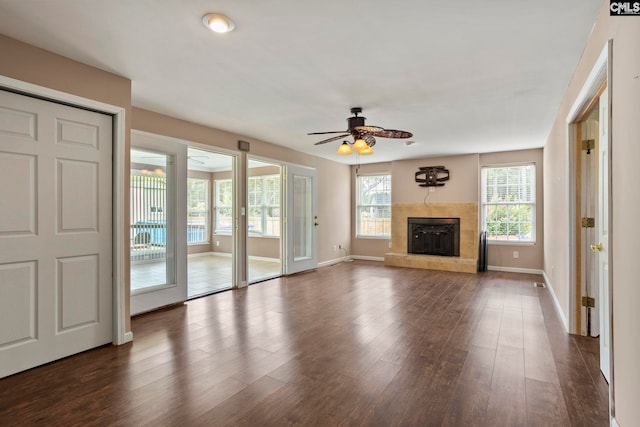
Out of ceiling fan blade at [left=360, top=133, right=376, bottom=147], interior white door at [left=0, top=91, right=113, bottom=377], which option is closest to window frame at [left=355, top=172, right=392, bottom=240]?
ceiling fan blade at [left=360, top=133, right=376, bottom=147]

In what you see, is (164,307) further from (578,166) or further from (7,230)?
(578,166)

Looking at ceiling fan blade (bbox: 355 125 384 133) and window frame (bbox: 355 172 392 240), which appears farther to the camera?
window frame (bbox: 355 172 392 240)

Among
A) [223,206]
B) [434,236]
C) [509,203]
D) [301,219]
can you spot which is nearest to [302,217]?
[301,219]

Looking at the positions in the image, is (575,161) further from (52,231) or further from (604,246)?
(52,231)

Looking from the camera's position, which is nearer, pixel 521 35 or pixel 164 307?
pixel 521 35

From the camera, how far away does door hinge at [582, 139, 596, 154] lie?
3115mm

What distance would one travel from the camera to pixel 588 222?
3.12 meters

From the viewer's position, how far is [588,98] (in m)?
2.53

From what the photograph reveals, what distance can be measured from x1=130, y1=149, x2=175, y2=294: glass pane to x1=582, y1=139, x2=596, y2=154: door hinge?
4.50 meters

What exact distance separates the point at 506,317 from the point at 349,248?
4891 mm

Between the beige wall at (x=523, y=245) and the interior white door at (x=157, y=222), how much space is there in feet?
18.8

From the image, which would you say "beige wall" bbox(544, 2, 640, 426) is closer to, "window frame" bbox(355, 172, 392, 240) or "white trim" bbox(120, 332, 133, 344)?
"white trim" bbox(120, 332, 133, 344)

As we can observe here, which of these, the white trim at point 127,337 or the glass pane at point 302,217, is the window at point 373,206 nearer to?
the glass pane at point 302,217

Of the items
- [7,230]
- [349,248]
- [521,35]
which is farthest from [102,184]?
[349,248]
